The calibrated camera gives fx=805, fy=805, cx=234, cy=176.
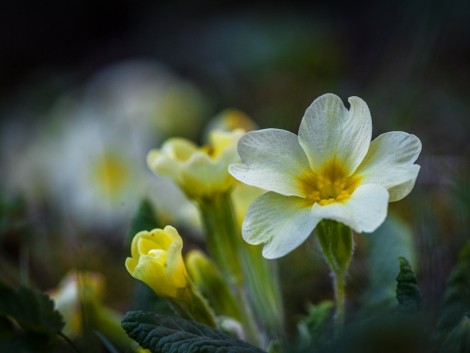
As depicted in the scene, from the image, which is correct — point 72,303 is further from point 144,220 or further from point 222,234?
point 222,234

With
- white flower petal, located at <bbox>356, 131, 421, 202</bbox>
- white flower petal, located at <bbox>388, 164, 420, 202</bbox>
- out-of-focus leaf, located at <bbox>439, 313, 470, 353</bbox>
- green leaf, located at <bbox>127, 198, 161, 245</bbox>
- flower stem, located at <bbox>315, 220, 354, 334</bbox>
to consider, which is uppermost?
green leaf, located at <bbox>127, 198, 161, 245</bbox>

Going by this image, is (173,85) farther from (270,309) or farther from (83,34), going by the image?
(270,309)

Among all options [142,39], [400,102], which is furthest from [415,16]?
[142,39]

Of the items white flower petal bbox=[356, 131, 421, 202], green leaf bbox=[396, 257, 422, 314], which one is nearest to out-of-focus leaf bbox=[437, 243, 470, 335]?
green leaf bbox=[396, 257, 422, 314]

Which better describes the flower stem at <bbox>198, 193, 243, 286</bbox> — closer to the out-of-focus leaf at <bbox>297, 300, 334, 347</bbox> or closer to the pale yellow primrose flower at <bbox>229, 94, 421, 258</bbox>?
the out-of-focus leaf at <bbox>297, 300, 334, 347</bbox>

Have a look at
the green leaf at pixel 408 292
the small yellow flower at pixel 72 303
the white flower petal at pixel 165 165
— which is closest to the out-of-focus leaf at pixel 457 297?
the green leaf at pixel 408 292

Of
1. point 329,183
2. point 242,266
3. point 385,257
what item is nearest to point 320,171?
point 329,183
